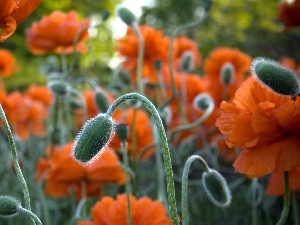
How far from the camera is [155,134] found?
1419mm

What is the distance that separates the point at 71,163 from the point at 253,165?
0.68 m

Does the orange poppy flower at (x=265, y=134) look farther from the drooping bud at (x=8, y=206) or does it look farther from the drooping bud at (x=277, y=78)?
the drooping bud at (x=8, y=206)

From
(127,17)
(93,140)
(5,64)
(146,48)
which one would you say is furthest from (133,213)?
(5,64)

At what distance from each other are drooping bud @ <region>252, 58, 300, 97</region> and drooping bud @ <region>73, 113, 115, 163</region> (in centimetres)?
21

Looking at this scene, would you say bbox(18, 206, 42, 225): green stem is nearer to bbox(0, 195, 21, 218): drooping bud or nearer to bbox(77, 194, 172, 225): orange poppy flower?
bbox(0, 195, 21, 218): drooping bud

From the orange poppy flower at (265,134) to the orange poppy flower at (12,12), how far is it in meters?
0.31

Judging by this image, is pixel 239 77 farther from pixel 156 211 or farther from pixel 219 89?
pixel 156 211

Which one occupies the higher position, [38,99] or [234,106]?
[38,99]

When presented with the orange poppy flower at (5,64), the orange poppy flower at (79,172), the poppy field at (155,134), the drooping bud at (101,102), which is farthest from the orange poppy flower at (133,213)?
the orange poppy flower at (5,64)

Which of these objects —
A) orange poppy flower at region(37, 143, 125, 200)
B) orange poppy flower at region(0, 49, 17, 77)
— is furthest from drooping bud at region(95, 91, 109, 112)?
orange poppy flower at region(0, 49, 17, 77)

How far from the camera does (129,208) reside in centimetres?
98

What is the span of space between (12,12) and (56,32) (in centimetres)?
119

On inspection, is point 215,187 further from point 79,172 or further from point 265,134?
point 79,172

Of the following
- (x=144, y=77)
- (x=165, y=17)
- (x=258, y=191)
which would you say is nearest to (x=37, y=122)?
(x=144, y=77)
